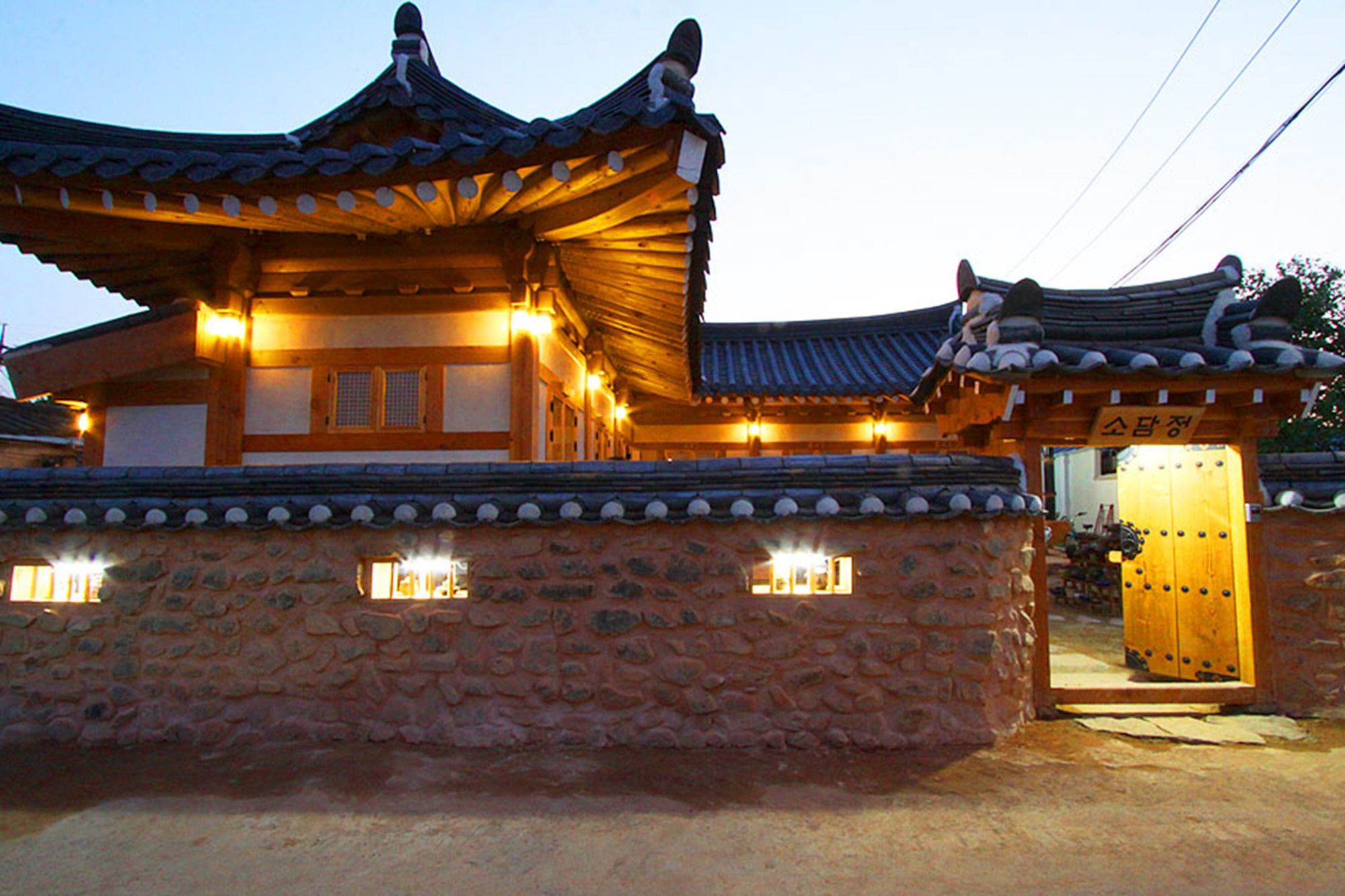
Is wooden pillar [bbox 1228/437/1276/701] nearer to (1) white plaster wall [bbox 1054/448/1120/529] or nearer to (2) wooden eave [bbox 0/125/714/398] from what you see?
(2) wooden eave [bbox 0/125/714/398]

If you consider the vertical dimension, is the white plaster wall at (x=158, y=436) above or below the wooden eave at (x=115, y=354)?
below

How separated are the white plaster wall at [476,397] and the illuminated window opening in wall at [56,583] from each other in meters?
2.76

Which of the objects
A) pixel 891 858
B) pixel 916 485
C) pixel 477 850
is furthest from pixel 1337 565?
pixel 477 850

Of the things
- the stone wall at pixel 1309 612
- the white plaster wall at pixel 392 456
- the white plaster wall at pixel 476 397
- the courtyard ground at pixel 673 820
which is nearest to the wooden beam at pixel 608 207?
the white plaster wall at pixel 476 397

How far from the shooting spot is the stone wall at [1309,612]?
228 inches

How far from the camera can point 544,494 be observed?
5168 mm

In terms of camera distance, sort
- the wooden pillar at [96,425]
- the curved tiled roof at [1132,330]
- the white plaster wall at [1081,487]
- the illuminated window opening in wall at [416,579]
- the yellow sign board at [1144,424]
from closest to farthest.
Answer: the illuminated window opening in wall at [416,579], the curved tiled roof at [1132,330], the yellow sign board at [1144,424], the wooden pillar at [96,425], the white plaster wall at [1081,487]

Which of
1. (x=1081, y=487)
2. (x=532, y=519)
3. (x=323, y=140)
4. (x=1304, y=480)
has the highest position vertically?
(x=323, y=140)

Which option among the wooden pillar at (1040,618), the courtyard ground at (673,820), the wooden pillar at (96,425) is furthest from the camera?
the wooden pillar at (96,425)

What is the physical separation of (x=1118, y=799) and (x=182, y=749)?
5.97 meters

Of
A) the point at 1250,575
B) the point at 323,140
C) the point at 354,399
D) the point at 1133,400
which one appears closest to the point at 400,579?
the point at 354,399

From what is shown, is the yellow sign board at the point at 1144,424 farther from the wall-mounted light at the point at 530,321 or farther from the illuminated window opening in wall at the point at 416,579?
the illuminated window opening in wall at the point at 416,579

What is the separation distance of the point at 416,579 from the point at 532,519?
3.40 feet

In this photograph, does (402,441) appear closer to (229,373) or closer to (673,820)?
(229,373)
